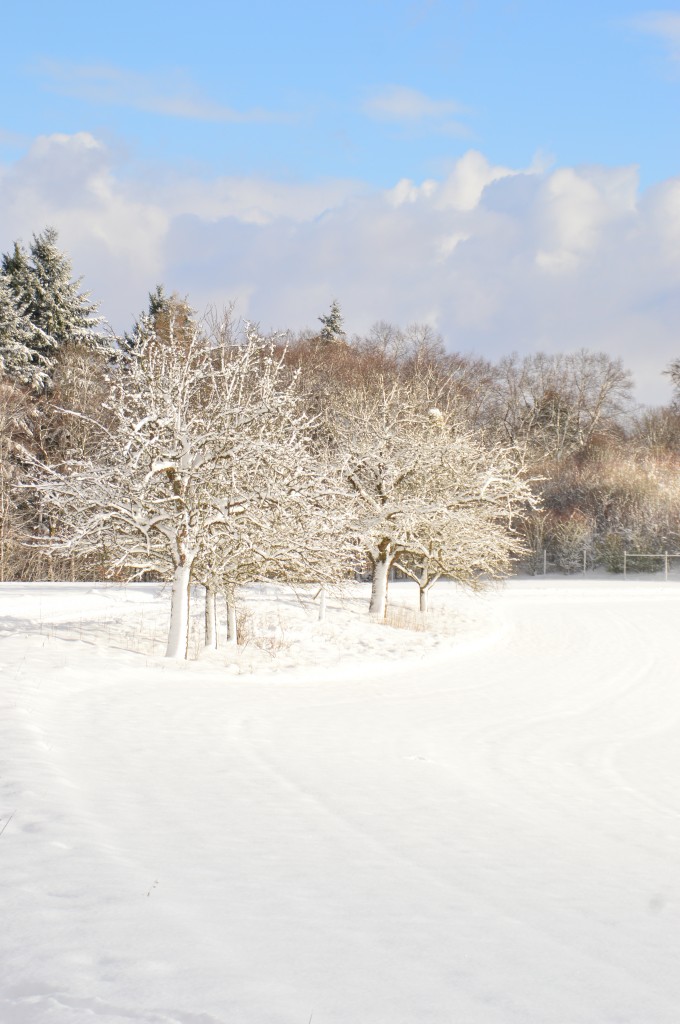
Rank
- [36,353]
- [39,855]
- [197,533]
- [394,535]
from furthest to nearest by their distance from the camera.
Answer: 1. [36,353]
2. [394,535]
3. [197,533]
4. [39,855]

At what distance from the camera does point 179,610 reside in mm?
18953

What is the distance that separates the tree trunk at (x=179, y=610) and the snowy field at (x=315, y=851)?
0.51 meters

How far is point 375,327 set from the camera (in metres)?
75.4

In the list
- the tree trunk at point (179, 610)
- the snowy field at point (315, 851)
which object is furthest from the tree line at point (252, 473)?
the snowy field at point (315, 851)

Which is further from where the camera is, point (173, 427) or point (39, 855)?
point (173, 427)

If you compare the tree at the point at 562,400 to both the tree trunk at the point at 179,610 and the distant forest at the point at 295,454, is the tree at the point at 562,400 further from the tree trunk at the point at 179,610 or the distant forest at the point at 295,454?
the tree trunk at the point at 179,610

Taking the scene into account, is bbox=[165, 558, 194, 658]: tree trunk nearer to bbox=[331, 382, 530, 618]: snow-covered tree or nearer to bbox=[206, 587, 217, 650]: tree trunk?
bbox=[206, 587, 217, 650]: tree trunk

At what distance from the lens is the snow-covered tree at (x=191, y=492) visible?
18.2 meters

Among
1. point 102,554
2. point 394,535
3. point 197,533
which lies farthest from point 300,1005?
point 394,535

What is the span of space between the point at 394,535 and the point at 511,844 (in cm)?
2090

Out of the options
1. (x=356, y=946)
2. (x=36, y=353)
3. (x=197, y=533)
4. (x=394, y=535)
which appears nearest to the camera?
(x=356, y=946)

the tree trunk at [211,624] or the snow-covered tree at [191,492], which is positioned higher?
the snow-covered tree at [191,492]

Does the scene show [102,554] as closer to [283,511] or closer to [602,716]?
[283,511]

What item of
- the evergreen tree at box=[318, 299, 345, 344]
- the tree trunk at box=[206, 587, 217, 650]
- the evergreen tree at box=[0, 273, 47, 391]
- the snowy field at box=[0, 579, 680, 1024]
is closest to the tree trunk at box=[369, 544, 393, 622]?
the tree trunk at box=[206, 587, 217, 650]
